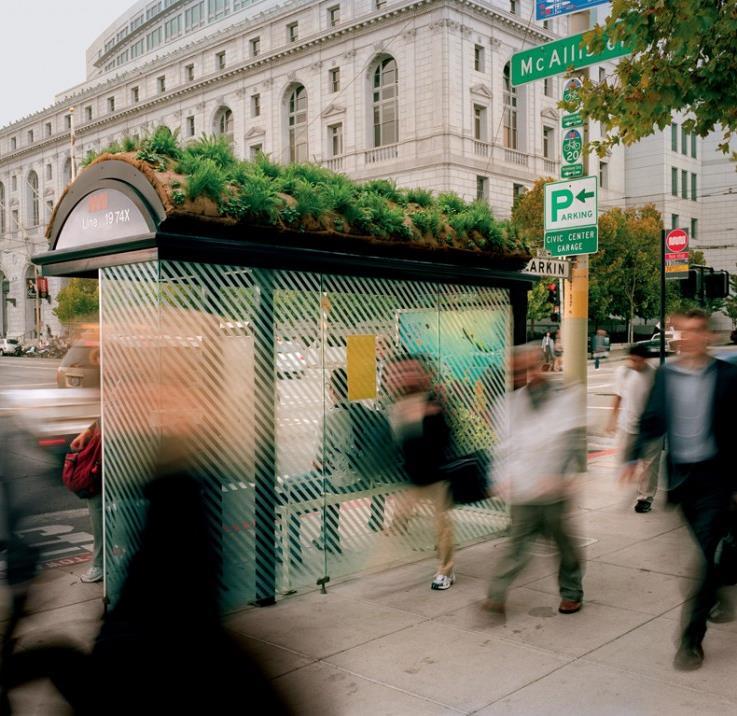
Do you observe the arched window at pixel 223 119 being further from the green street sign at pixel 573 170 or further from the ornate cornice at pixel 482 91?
the green street sign at pixel 573 170

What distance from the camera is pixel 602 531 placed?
777 centimetres

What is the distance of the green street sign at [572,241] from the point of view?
31.0 feet

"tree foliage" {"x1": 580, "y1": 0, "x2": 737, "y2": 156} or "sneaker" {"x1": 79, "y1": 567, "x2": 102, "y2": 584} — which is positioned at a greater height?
"tree foliage" {"x1": 580, "y1": 0, "x2": 737, "y2": 156}

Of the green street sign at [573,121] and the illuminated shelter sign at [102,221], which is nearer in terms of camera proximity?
the illuminated shelter sign at [102,221]

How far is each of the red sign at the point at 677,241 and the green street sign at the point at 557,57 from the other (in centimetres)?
666

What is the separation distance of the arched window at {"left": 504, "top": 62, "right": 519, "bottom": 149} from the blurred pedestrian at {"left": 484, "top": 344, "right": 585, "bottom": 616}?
46247mm

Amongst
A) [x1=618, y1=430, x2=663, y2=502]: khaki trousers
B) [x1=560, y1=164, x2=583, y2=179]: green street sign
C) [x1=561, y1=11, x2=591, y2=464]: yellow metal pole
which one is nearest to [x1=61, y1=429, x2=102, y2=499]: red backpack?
[x1=618, y1=430, x2=663, y2=502]: khaki trousers

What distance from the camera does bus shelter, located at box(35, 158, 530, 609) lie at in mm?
5172

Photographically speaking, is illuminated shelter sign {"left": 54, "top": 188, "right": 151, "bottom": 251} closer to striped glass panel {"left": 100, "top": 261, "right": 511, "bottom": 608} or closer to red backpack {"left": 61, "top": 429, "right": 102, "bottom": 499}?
striped glass panel {"left": 100, "top": 261, "right": 511, "bottom": 608}

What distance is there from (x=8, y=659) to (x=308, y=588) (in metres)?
2.26

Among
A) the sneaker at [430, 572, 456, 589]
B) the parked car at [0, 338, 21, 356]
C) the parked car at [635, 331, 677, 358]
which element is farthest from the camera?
the parked car at [0, 338, 21, 356]

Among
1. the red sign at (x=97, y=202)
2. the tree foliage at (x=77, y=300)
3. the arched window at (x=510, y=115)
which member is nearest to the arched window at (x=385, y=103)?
the arched window at (x=510, y=115)


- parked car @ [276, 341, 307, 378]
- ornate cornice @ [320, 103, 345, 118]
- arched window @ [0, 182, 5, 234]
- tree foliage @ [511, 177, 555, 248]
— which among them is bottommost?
parked car @ [276, 341, 307, 378]

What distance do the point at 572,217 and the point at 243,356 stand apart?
5.59 meters
